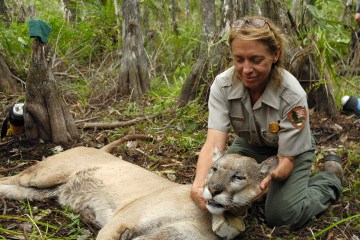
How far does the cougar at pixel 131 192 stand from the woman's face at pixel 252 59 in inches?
26.0

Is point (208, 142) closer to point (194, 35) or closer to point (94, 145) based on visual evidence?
point (94, 145)

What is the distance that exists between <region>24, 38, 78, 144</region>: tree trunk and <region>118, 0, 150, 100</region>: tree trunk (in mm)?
1869

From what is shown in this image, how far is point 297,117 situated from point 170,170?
5.47 feet

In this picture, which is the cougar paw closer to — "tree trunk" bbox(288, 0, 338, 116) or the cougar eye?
the cougar eye

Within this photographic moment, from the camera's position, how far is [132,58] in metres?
7.01

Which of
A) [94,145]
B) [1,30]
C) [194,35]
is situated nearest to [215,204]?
[94,145]

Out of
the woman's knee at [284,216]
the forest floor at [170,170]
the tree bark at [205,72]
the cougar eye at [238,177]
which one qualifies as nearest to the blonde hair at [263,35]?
the cougar eye at [238,177]

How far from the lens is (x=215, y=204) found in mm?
3158

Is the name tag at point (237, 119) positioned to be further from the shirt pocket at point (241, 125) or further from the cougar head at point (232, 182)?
the cougar head at point (232, 182)

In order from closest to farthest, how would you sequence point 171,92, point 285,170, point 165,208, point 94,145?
point 165,208 → point 285,170 → point 94,145 → point 171,92

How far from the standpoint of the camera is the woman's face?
346 cm

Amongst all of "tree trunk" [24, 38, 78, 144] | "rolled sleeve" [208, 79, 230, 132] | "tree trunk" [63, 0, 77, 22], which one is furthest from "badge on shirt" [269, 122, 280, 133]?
"tree trunk" [63, 0, 77, 22]

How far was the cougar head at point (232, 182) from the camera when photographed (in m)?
3.15

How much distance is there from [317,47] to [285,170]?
2.44m
